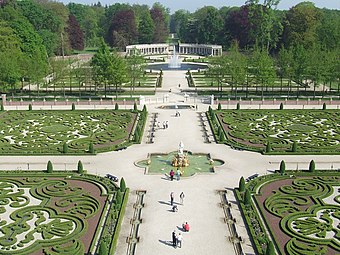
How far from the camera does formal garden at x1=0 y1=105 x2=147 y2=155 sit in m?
48.1

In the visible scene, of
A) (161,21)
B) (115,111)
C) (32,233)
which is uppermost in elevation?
(161,21)

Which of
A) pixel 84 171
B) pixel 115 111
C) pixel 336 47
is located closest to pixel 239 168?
pixel 84 171

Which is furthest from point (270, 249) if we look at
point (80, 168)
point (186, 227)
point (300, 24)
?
point (300, 24)

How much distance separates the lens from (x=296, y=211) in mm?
33125

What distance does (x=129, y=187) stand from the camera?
3797 cm

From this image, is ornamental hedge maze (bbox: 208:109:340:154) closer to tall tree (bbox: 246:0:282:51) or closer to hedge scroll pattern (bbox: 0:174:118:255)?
hedge scroll pattern (bbox: 0:174:118:255)

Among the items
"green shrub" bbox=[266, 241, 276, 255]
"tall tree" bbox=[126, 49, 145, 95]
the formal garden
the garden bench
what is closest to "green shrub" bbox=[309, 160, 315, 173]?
the garden bench

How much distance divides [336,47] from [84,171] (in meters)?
72.9

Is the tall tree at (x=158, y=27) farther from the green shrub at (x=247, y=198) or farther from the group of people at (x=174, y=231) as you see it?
the green shrub at (x=247, y=198)

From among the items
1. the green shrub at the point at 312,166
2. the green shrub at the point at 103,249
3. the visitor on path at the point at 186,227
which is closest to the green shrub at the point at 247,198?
the visitor on path at the point at 186,227

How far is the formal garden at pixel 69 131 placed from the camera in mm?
48094

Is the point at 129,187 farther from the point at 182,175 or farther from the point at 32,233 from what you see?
the point at 32,233

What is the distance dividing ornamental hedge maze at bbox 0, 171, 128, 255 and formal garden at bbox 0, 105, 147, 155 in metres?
7.86

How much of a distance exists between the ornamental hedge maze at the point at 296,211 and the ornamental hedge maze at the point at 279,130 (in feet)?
25.0
